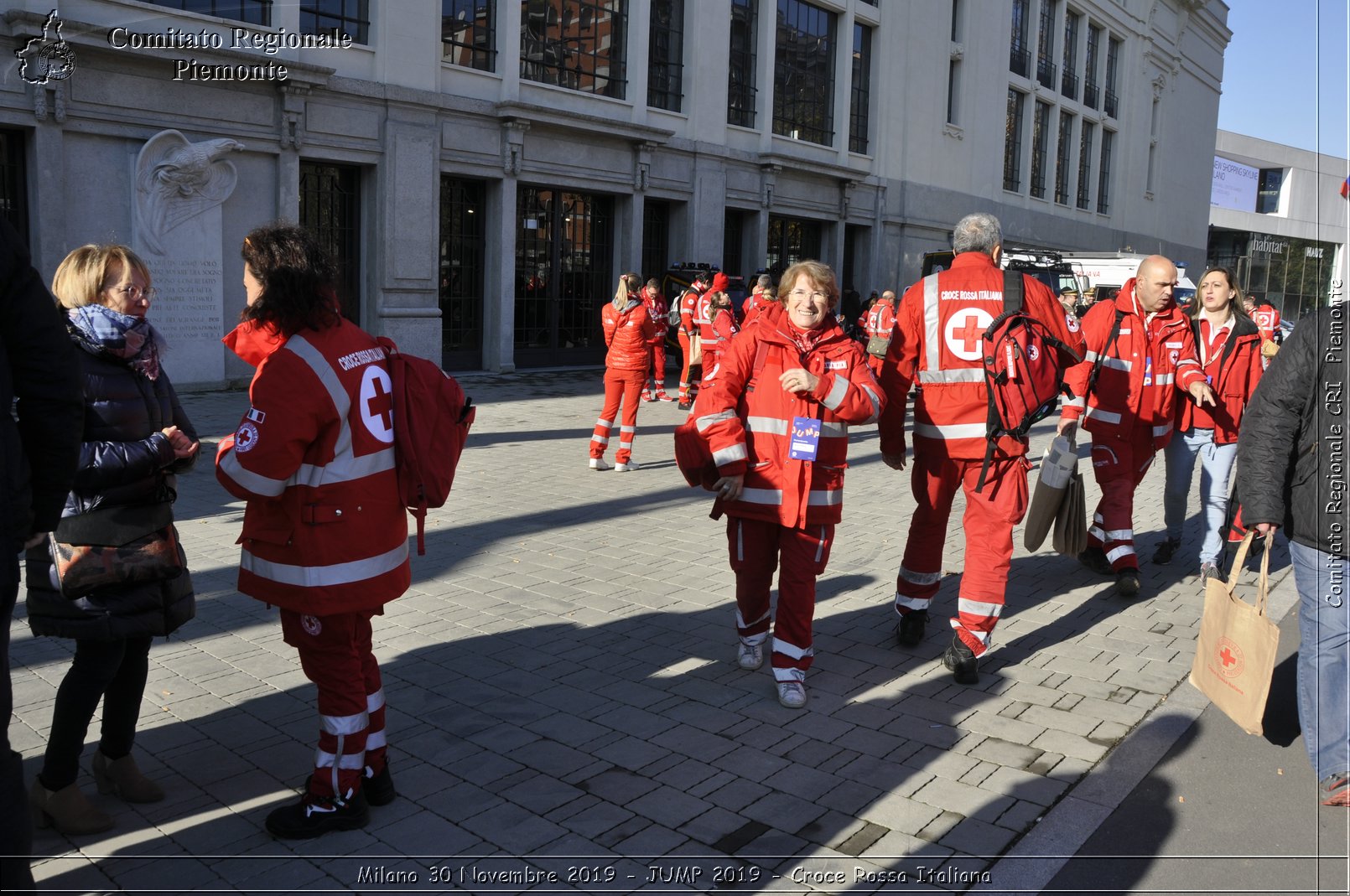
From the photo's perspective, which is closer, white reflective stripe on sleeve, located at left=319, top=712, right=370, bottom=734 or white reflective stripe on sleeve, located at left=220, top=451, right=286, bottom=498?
white reflective stripe on sleeve, located at left=220, top=451, right=286, bottom=498

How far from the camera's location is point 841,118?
28328 mm

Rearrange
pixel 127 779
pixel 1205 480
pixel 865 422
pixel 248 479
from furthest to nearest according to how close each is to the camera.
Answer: pixel 1205 480
pixel 865 422
pixel 127 779
pixel 248 479

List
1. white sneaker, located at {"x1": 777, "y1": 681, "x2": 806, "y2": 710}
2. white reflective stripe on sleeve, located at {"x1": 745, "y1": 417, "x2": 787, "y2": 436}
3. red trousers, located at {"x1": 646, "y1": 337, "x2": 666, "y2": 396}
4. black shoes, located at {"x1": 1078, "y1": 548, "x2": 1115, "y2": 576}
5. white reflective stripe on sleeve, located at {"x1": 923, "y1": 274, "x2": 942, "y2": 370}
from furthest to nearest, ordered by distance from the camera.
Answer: red trousers, located at {"x1": 646, "y1": 337, "x2": 666, "y2": 396} → black shoes, located at {"x1": 1078, "y1": 548, "x2": 1115, "y2": 576} → white reflective stripe on sleeve, located at {"x1": 923, "y1": 274, "x2": 942, "y2": 370} → white sneaker, located at {"x1": 777, "y1": 681, "x2": 806, "y2": 710} → white reflective stripe on sleeve, located at {"x1": 745, "y1": 417, "x2": 787, "y2": 436}

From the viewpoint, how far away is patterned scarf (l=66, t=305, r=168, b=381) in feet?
11.6

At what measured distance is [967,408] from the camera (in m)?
5.40

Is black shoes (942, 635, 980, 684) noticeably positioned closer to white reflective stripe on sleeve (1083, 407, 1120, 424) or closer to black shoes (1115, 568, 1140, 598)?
black shoes (1115, 568, 1140, 598)

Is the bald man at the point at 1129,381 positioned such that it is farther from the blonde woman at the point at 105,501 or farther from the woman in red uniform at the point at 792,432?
the blonde woman at the point at 105,501

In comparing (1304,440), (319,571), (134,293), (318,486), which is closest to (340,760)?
(319,571)

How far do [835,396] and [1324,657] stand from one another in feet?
6.95

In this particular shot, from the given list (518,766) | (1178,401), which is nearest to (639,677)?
(518,766)

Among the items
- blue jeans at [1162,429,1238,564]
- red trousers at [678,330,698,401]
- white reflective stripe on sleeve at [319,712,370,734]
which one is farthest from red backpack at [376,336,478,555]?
red trousers at [678,330,698,401]

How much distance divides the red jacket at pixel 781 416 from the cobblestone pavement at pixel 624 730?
0.95 m
